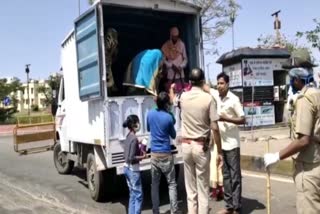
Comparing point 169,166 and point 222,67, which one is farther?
point 222,67

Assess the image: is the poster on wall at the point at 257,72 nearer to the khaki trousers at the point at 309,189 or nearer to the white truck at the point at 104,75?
the white truck at the point at 104,75

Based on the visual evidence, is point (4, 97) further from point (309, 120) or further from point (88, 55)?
point (309, 120)

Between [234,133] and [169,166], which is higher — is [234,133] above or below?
above

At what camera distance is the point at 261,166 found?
10.6 meters

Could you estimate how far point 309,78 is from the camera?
425 centimetres

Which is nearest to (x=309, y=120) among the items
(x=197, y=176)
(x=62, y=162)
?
(x=197, y=176)

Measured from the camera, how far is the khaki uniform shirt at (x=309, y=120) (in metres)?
3.93

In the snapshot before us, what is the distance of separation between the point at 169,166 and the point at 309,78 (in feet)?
9.13

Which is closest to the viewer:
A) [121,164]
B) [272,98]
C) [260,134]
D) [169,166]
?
[169,166]

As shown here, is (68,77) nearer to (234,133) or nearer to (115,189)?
(115,189)

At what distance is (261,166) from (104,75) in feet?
15.2

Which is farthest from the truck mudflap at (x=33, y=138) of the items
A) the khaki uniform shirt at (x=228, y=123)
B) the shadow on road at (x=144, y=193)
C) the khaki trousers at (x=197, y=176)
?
the khaki trousers at (x=197, y=176)

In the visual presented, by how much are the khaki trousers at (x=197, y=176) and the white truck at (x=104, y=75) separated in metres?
1.03

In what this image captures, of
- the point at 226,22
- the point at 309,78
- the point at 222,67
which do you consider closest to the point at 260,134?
the point at 222,67
